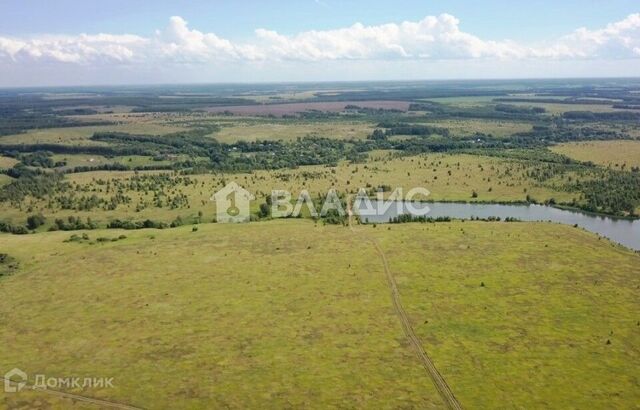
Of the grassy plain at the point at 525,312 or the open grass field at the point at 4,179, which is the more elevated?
the open grass field at the point at 4,179

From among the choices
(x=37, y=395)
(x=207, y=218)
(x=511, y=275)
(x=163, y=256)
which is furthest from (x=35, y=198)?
(x=511, y=275)

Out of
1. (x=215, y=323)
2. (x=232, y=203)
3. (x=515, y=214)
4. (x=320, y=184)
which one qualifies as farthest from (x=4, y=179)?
(x=515, y=214)

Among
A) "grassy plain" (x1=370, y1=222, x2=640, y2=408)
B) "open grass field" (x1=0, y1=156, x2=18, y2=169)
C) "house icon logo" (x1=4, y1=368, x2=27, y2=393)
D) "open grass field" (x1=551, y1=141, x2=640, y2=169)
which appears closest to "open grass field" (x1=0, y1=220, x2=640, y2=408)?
"grassy plain" (x1=370, y1=222, x2=640, y2=408)

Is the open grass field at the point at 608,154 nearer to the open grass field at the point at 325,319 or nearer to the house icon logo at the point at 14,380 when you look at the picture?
the open grass field at the point at 325,319

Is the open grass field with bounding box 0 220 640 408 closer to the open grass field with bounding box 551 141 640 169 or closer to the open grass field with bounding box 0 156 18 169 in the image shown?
the open grass field with bounding box 551 141 640 169

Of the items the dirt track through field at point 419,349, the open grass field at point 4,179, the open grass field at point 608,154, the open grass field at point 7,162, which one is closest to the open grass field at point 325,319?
the dirt track through field at point 419,349

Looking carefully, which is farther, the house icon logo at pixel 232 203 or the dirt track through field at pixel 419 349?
the house icon logo at pixel 232 203

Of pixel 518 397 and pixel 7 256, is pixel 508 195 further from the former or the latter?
pixel 7 256
